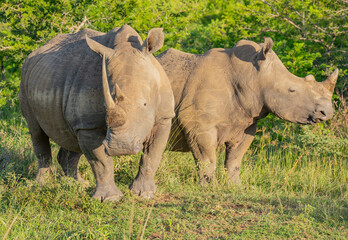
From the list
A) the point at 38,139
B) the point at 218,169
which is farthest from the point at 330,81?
the point at 38,139

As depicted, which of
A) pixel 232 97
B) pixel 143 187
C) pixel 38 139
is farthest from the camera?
pixel 38 139

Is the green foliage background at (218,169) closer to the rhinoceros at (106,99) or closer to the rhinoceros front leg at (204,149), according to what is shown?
the rhinoceros front leg at (204,149)

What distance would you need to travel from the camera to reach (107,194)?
5.26m

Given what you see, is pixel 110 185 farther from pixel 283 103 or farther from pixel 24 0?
pixel 24 0

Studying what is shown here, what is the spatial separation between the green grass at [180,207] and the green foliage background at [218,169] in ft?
0.04

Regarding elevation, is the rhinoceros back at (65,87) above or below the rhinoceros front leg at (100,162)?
above

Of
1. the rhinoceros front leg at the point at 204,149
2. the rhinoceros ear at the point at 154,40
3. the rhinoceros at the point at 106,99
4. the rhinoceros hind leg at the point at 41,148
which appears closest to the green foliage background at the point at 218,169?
→ the rhinoceros front leg at the point at 204,149

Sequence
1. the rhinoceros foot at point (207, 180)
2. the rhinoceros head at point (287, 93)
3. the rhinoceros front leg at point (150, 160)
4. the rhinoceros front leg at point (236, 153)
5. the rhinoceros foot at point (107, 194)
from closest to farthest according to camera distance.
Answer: the rhinoceros foot at point (107, 194) → the rhinoceros front leg at point (150, 160) → the rhinoceros foot at point (207, 180) → the rhinoceros head at point (287, 93) → the rhinoceros front leg at point (236, 153)

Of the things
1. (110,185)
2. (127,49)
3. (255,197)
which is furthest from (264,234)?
(127,49)

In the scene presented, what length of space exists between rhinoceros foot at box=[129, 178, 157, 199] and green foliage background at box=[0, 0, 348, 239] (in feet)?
0.37

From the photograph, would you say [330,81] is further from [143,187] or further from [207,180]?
[143,187]

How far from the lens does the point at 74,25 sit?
29.4ft

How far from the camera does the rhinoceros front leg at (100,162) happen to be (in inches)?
201

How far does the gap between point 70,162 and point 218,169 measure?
185 cm
